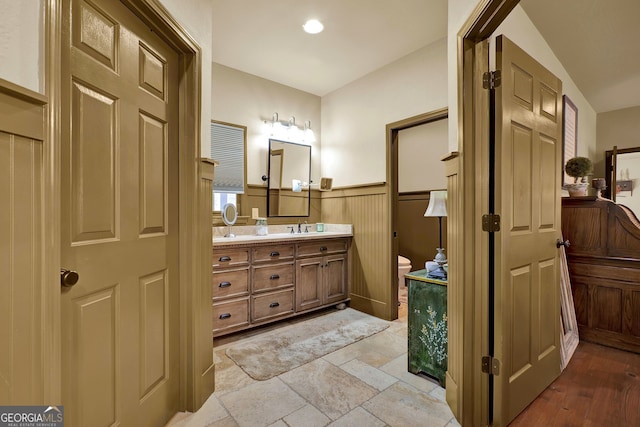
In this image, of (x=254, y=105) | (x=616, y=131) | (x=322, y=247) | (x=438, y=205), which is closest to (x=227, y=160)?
(x=254, y=105)

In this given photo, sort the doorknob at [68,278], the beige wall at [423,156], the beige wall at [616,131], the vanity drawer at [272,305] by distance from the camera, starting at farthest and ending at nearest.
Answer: the beige wall at [423,156]
the beige wall at [616,131]
the vanity drawer at [272,305]
the doorknob at [68,278]

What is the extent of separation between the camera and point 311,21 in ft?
8.22

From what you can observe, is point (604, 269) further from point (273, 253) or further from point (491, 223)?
point (273, 253)

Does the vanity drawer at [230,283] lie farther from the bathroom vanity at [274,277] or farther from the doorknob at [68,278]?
the doorknob at [68,278]

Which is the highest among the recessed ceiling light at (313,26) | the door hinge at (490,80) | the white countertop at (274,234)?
the recessed ceiling light at (313,26)

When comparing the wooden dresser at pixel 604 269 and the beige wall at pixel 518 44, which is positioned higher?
the beige wall at pixel 518 44

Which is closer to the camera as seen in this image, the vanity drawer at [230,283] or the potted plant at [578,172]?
the vanity drawer at [230,283]

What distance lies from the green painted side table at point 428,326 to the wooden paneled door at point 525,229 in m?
0.40

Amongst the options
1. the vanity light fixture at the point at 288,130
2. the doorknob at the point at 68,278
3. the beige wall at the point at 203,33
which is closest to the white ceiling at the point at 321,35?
the vanity light fixture at the point at 288,130

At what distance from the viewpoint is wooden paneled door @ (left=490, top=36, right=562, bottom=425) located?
154 cm

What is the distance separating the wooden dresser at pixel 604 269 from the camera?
7.86ft

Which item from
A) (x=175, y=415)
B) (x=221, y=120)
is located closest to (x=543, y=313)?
(x=175, y=415)

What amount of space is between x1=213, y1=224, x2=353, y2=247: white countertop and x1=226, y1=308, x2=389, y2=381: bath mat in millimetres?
903

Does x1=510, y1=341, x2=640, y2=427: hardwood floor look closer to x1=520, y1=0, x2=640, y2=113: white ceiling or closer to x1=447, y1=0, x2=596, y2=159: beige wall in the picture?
x1=447, y1=0, x2=596, y2=159: beige wall
